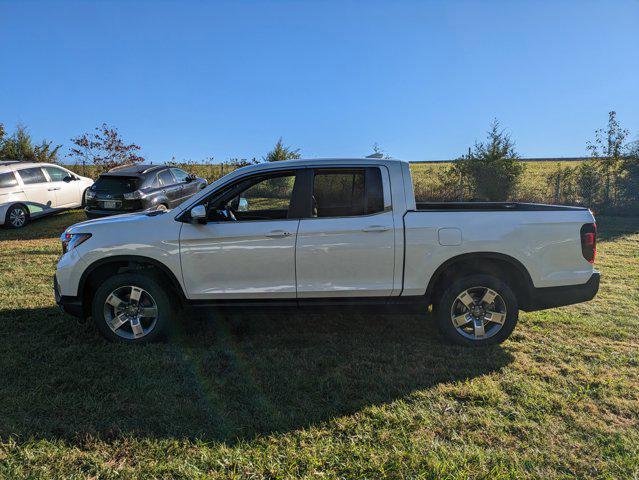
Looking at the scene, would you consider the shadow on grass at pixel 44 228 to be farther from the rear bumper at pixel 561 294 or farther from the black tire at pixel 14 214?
the rear bumper at pixel 561 294

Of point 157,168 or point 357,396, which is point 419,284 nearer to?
point 357,396

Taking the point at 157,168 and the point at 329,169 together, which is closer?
the point at 329,169

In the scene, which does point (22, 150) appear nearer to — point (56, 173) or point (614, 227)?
point (56, 173)

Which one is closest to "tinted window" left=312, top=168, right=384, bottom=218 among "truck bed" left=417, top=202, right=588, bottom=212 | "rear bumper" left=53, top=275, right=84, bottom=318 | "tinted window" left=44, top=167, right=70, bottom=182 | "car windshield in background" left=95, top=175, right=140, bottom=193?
"truck bed" left=417, top=202, right=588, bottom=212

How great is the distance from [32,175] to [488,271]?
13186 mm

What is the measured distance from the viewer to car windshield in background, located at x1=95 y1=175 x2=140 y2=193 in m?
11.3

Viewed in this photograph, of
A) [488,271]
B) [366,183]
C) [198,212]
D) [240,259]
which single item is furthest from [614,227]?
[198,212]

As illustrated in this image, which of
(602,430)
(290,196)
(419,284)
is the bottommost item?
(602,430)

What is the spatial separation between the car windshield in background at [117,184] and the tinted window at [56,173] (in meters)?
3.09

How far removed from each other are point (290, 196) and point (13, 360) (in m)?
2.95

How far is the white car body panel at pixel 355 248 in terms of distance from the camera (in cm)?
407

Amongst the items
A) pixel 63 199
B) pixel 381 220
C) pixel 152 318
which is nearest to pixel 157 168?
pixel 63 199

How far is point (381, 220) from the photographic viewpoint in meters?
4.08

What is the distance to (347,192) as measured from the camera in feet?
14.4
